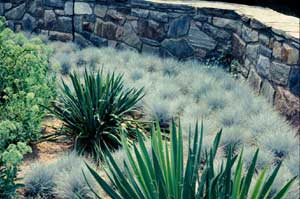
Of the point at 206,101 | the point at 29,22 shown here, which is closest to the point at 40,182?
the point at 206,101

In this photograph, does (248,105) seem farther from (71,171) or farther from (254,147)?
(71,171)

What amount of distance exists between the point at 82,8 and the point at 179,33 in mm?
1702

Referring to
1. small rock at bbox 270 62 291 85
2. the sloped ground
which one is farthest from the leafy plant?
small rock at bbox 270 62 291 85

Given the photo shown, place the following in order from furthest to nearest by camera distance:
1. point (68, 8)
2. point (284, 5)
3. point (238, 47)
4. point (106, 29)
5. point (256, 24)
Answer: point (284, 5) < point (68, 8) < point (106, 29) < point (238, 47) < point (256, 24)

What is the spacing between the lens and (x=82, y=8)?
702 centimetres

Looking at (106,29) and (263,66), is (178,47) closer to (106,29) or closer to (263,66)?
(106,29)

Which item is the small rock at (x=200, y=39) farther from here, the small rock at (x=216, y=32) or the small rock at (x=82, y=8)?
the small rock at (x=82, y=8)

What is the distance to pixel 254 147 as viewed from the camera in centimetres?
382

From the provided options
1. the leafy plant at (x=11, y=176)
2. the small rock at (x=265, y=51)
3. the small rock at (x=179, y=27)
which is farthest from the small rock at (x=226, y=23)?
the leafy plant at (x=11, y=176)

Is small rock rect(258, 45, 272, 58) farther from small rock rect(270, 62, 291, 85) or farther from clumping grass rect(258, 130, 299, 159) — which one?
clumping grass rect(258, 130, 299, 159)

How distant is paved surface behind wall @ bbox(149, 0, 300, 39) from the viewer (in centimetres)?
465

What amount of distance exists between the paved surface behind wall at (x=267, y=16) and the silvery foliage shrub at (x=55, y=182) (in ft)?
8.19

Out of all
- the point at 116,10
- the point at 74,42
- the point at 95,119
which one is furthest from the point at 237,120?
the point at 74,42

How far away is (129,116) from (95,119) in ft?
2.43
